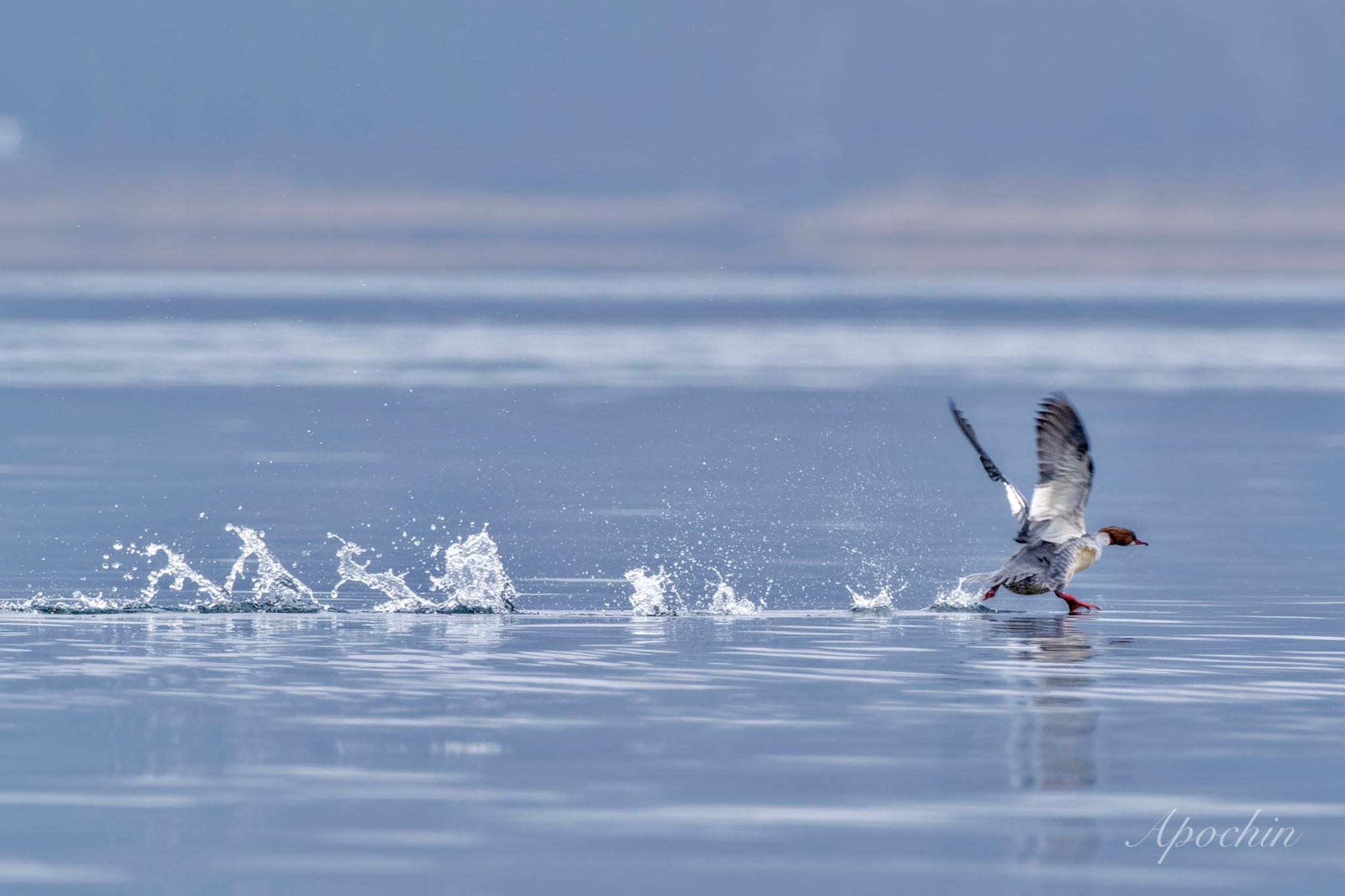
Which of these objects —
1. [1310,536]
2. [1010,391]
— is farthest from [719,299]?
[1310,536]

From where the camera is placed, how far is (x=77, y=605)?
18.0 meters

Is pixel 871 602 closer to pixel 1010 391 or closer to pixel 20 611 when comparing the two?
pixel 20 611

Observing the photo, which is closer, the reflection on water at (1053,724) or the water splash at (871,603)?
the reflection on water at (1053,724)

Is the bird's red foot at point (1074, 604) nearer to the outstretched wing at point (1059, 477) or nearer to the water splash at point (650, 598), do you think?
the outstretched wing at point (1059, 477)

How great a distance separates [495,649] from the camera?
1595 centimetres

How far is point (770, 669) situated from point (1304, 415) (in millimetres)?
31954

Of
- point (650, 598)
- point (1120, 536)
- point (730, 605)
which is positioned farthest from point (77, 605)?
point (1120, 536)

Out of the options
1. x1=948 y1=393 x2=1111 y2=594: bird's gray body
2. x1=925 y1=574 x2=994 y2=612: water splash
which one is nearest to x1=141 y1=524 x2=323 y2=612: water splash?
x1=925 y1=574 x2=994 y2=612: water splash

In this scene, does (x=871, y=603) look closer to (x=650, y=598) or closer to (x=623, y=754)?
(x=650, y=598)

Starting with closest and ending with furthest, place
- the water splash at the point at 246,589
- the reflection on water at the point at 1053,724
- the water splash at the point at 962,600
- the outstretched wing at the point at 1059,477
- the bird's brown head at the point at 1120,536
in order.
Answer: the reflection on water at the point at 1053,724 < the water splash at the point at 246,589 < the outstretched wing at the point at 1059,477 < the water splash at the point at 962,600 < the bird's brown head at the point at 1120,536

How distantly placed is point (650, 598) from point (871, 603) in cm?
156

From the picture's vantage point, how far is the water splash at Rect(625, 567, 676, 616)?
18297mm

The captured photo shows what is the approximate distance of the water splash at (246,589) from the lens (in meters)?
18.1

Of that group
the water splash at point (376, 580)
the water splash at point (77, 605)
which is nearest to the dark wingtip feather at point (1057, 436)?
the water splash at point (376, 580)
